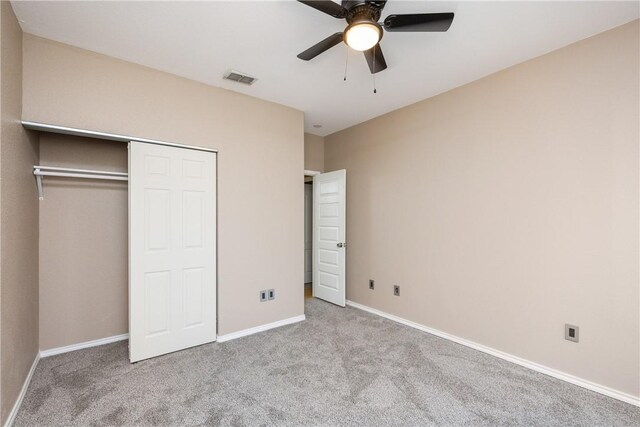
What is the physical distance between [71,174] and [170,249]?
3.48 ft

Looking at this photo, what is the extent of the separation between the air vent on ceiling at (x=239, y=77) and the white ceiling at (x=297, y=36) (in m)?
0.07

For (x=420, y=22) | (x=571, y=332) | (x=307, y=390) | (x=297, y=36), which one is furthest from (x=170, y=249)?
(x=571, y=332)

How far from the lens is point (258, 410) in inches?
81.7

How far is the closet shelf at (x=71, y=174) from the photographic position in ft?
8.26

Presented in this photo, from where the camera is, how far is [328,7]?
1.73 metres

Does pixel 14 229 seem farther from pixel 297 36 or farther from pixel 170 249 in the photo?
pixel 297 36

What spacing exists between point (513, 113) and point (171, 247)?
3.51m

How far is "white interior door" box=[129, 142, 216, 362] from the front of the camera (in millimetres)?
2750

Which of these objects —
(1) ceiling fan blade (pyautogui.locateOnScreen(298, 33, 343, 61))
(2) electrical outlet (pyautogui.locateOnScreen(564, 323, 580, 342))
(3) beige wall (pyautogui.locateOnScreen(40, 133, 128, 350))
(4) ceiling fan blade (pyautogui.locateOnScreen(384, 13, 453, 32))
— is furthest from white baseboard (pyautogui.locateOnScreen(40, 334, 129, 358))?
(2) electrical outlet (pyautogui.locateOnScreen(564, 323, 580, 342))

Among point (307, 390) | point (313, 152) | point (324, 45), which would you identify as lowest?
point (307, 390)

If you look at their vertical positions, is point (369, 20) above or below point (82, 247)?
above

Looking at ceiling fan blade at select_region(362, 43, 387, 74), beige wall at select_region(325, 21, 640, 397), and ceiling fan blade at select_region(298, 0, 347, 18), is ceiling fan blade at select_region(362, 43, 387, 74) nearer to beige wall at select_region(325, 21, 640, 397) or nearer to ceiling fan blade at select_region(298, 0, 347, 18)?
ceiling fan blade at select_region(298, 0, 347, 18)

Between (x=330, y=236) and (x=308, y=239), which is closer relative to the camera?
(x=330, y=236)

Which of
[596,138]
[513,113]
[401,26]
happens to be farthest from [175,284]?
[596,138]
